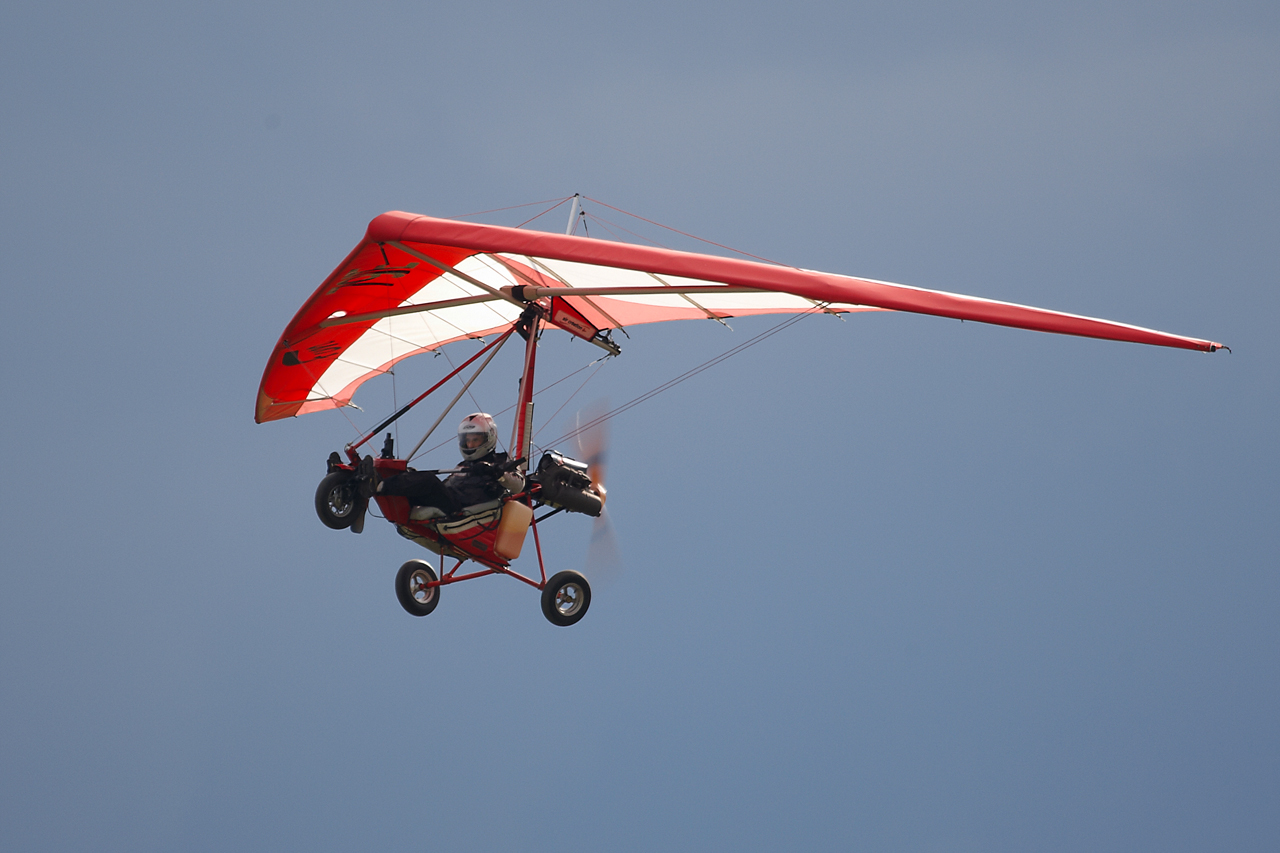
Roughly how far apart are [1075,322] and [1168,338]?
4.02 feet

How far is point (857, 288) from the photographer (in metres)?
9.79

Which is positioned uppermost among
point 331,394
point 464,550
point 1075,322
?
point 1075,322

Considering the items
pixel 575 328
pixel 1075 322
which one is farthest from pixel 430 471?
pixel 1075 322

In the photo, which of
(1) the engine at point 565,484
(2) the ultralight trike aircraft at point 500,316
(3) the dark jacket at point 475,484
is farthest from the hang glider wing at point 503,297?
(3) the dark jacket at point 475,484

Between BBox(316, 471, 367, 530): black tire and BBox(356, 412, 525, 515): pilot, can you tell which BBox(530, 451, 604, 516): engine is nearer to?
BBox(356, 412, 525, 515): pilot

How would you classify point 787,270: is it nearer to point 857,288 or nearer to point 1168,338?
point 857,288

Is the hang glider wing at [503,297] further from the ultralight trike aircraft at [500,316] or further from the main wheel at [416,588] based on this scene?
the main wheel at [416,588]

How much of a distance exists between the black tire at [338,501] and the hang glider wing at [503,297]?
1698 mm

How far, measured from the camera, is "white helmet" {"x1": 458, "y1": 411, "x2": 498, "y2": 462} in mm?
12156

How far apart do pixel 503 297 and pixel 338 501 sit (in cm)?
227

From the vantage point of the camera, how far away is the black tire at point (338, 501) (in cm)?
1135

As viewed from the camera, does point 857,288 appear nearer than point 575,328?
Yes

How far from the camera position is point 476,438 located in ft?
39.9

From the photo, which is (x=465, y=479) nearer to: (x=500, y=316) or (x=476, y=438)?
(x=476, y=438)
